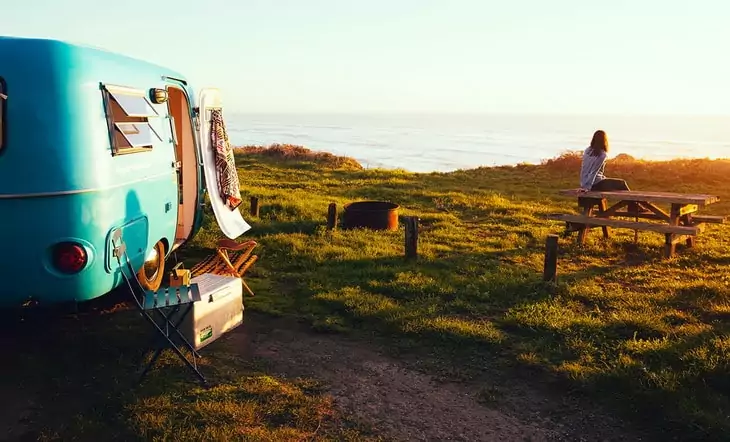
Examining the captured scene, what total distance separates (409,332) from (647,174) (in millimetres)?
15872

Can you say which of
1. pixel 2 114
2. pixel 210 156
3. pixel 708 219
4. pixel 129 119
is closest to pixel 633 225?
pixel 708 219

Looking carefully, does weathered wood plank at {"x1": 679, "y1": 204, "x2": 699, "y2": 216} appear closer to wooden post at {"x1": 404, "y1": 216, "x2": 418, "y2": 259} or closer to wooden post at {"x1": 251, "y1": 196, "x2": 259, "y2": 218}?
wooden post at {"x1": 404, "y1": 216, "x2": 418, "y2": 259}

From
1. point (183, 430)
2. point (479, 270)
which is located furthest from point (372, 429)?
point (479, 270)

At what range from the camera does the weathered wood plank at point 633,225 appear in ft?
28.4

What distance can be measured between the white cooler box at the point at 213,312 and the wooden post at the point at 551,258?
3.76 m

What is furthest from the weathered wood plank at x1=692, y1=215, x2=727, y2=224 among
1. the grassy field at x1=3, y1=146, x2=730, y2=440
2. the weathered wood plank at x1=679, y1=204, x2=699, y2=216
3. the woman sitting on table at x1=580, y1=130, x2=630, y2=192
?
the woman sitting on table at x1=580, y1=130, x2=630, y2=192

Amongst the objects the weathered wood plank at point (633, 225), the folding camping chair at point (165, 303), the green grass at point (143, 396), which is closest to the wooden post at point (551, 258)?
the weathered wood plank at point (633, 225)

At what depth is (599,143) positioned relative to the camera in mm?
9555

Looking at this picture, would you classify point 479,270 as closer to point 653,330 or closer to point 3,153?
point 653,330

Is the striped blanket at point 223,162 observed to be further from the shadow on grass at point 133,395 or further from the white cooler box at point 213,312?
the shadow on grass at point 133,395

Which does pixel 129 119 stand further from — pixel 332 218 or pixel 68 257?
pixel 332 218

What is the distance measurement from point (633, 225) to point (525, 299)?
10.7ft

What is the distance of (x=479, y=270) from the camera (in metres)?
8.10

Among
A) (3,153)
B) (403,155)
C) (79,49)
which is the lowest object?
(403,155)
